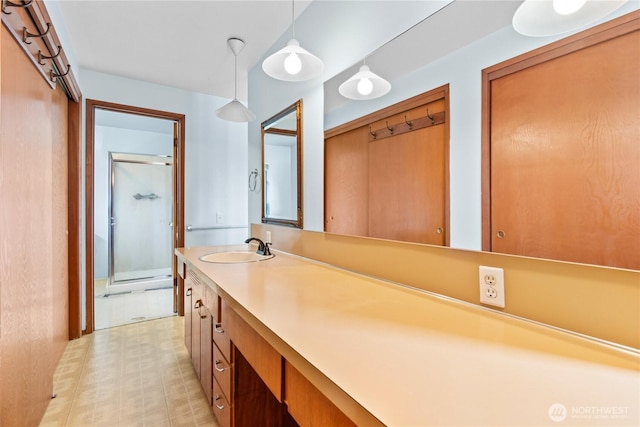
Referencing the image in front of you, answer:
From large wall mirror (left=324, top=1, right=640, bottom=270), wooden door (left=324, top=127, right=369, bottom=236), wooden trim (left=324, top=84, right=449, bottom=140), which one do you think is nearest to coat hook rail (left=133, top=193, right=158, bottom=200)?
wooden door (left=324, top=127, right=369, bottom=236)

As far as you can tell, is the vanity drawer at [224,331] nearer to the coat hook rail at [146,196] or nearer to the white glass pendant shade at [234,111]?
the white glass pendant shade at [234,111]

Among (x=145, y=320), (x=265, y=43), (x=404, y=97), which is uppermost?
(x=265, y=43)

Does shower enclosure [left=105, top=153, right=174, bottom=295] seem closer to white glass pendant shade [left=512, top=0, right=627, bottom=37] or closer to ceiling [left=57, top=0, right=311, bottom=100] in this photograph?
ceiling [left=57, top=0, right=311, bottom=100]

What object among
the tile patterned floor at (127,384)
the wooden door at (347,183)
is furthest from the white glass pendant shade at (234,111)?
the tile patterned floor at (127,384)

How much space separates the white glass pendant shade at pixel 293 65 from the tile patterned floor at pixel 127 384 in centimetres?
191

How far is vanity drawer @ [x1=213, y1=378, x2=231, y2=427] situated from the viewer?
4.22 feet

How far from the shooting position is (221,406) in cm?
136

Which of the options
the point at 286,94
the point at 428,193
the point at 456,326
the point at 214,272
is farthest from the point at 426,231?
the point at 286,94

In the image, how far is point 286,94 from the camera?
7.09ft

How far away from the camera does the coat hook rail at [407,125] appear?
106cm

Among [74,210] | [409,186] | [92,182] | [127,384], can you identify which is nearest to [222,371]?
[127,384]

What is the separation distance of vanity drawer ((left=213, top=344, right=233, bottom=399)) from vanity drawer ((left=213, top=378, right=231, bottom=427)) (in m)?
0.03

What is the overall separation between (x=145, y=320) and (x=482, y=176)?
11.0 ft

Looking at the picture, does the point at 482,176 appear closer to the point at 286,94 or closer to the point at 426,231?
the point at 426,231
